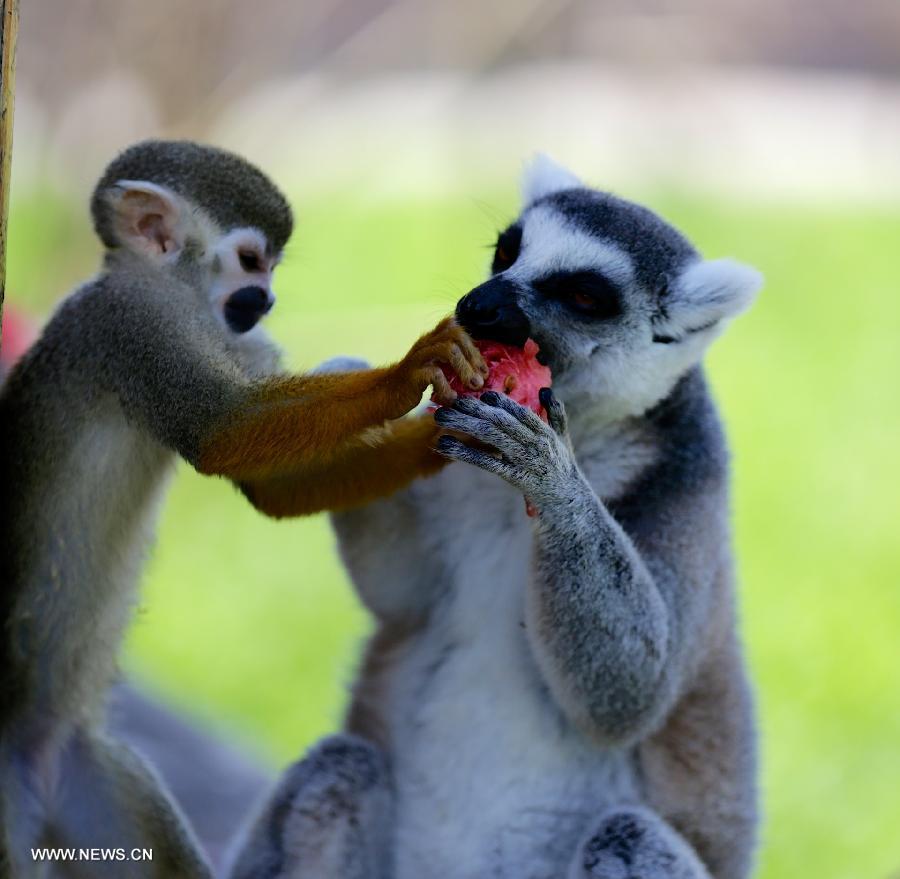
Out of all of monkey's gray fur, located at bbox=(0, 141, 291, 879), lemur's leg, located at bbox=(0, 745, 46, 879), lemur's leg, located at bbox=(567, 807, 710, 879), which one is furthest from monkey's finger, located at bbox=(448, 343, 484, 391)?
lemur's leg, located at bbox=(0, 745, 46, 879)

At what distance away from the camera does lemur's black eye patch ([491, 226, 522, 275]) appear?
14.5 feet

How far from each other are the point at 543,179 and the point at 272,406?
155cm

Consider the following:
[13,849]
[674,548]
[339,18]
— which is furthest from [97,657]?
[339,18]

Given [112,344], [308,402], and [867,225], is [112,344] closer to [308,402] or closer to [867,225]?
[308,402]

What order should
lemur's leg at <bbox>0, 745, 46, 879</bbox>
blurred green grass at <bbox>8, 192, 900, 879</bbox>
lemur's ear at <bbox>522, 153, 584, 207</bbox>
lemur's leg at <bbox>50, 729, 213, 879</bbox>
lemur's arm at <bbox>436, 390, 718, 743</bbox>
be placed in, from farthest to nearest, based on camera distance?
blurred green grass at <bbox>8, 192, 900, 879</bbox>, lemur's ear at <bbox>522, 153, 584, 207</bbox>, lemur's leg at <bbox>50, 729, 213, 879</bbox>, lemur's leg at <bbox>0, 745, 46, 879</bbox>, lemur's arm at <bbox>436, 390, 718, 743</bbox>

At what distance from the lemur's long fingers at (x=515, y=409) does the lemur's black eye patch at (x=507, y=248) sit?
76cm

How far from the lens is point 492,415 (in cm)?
374

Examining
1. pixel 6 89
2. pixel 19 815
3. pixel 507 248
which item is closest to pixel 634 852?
pixel 19 815

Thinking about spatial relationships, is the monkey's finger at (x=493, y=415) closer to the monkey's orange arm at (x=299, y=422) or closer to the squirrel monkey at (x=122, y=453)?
the monkey's orange arm at (x=299, y=422)

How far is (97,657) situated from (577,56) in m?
14.4

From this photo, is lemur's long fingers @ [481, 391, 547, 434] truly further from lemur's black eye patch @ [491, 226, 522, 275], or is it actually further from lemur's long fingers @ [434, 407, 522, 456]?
lemur's black eye patch @ [491, 226, 522, 275]

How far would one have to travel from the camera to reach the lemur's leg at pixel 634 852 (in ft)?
13.5

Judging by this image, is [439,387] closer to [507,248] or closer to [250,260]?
[250,260]

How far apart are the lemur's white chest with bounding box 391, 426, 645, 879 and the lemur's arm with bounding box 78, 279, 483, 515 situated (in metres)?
0.55
